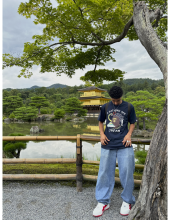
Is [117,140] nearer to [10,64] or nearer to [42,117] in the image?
[10,64]

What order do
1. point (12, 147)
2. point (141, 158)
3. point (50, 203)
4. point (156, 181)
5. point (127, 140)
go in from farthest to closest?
point (12, 147) < point (141, 158) < point (50, 203) < point (127, 140) < point (156, 181)

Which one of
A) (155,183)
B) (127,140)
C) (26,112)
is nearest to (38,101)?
(26,112)

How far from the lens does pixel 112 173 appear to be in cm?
176

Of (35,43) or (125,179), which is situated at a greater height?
(35,43)

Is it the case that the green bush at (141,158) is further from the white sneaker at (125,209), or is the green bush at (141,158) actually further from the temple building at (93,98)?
the temple building at (93,98)

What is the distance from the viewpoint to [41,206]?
1.81 meters

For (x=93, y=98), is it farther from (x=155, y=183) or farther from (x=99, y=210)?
(x=155, y=183)

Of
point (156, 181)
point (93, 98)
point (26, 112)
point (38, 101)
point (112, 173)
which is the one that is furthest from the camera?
point (93, 98)

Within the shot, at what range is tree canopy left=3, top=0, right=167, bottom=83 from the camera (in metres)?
3.71

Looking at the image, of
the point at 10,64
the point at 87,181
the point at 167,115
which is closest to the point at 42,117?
the point at 10,64

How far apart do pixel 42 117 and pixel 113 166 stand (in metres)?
19.0

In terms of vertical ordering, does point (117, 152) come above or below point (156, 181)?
above

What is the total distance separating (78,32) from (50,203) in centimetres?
375

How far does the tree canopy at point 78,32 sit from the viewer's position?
371 cm
